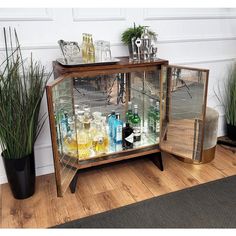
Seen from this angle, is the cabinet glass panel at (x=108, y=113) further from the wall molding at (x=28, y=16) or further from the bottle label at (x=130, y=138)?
the wall molding at (x=28, y=16)

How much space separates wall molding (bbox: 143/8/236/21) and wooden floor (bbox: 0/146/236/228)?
121 cm

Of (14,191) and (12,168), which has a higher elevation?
(12,168)

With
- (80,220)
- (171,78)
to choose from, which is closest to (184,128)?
(171,78)

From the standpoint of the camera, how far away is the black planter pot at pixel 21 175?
1.73 m

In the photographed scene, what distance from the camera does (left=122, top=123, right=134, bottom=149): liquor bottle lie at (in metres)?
2.02

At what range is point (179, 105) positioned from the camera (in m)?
2.13

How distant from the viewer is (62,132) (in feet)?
5.71

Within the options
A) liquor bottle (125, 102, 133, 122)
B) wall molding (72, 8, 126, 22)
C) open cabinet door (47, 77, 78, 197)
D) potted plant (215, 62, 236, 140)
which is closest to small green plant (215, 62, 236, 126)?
potted plant (215, 62, 236, 140)

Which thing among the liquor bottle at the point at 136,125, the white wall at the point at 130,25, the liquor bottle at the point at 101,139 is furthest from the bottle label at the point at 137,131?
the white wall at the point at 130,25

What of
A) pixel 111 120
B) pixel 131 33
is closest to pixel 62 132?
pixel 111 120

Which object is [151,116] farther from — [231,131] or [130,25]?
[231,131]
